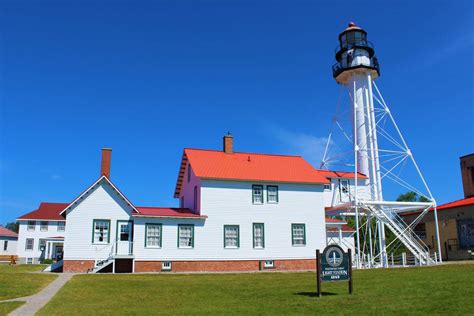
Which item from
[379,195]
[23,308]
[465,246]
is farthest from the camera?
[465,246]

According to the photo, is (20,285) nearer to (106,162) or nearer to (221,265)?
(106,162)

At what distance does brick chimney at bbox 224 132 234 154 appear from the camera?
36.1 metres

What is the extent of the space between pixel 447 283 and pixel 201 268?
17.0m

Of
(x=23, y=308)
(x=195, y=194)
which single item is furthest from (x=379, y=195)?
(x=23, y=308)

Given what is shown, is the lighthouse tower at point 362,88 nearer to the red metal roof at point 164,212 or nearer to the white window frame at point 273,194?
the white window frame at point 273,194

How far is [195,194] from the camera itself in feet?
110

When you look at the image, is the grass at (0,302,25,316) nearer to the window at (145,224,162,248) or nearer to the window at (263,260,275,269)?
the window at (145,224,162,248)

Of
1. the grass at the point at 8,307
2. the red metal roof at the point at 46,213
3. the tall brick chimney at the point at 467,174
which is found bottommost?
the grass at the point at 8,307

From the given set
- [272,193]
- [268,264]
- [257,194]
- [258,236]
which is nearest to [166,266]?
[258,236]

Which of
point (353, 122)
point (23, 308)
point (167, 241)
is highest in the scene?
point (353, 122)

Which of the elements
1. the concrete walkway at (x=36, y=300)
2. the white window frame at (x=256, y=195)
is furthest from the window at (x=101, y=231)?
the white window frame at (x=256, y=195)

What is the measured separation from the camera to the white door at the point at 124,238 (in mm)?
29875

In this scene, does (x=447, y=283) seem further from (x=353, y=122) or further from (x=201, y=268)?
(x=353, y=122)

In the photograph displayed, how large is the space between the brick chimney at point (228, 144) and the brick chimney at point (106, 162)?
8.91 metres
